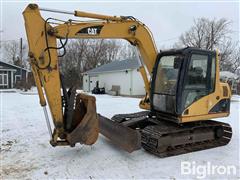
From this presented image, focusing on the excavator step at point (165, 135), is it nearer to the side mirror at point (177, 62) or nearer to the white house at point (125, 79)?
the side mirror at point (177, 62)

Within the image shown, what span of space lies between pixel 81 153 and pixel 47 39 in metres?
2.33

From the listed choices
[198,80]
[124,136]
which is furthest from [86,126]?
[198,80]

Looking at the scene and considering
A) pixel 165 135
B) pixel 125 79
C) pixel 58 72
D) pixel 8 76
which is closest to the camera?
pixel 58 72

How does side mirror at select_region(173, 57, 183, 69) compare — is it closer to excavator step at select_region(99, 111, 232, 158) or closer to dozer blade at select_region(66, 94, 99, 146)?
excavator step at select_region(99, 111, 232, 158)

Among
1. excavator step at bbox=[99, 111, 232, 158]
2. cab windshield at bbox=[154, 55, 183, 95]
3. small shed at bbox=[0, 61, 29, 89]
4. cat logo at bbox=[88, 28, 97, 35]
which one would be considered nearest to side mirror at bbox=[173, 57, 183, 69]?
cab windshield at bbox=[154, 55, 183, 95]

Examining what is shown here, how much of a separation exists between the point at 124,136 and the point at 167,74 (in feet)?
5.69

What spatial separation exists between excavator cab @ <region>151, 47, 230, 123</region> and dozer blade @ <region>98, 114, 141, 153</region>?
1.05 metres

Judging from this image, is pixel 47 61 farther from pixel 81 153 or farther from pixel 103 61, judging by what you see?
pixel 103 61

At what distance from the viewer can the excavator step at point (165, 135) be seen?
5.26 m

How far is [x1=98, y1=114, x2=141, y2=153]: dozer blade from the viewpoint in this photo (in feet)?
16.7

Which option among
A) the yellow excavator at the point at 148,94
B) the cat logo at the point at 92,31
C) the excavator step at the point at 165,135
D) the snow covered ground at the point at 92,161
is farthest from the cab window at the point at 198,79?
the cat logo at the point at 92,31

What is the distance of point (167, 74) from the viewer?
5953 millimetres

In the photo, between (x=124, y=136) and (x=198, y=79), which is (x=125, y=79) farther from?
(x=124, y=136)

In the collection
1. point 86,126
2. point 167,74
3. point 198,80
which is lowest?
point 86,126
